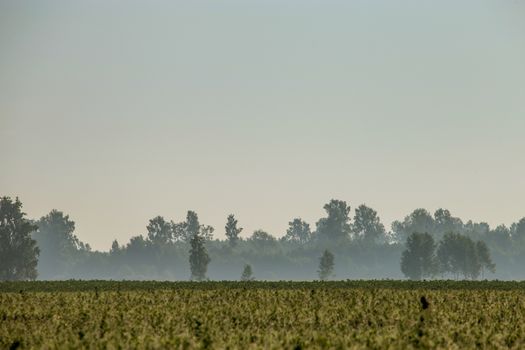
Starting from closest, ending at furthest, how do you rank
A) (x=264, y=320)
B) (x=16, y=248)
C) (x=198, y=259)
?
(x=264, y=320) < (x=16, y=248) < (x=198, y=259)

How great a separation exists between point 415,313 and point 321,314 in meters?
5.08

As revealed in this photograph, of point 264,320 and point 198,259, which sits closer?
point 264,320

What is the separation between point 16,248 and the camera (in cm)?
16975

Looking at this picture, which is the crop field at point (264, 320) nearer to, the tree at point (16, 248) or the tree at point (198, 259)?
the tree at point (16, 248)

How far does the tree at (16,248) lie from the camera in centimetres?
16600

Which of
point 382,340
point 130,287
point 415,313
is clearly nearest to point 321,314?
point 415,313

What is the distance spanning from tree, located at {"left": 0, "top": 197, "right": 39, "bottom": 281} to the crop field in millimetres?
108265

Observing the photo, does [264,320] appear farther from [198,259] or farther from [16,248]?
[198,259]

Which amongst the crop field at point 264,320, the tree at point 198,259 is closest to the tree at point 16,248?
the tree at point 198,259

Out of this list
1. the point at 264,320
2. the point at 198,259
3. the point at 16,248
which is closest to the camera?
the point at 264,320

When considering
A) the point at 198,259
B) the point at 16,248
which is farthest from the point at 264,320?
the point at 198,259

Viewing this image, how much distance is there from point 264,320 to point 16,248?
135m

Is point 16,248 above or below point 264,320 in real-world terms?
above

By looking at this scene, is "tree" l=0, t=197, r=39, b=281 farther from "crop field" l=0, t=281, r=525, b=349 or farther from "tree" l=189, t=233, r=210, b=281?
"crop field" l=0, t=281, r=525, b=349
